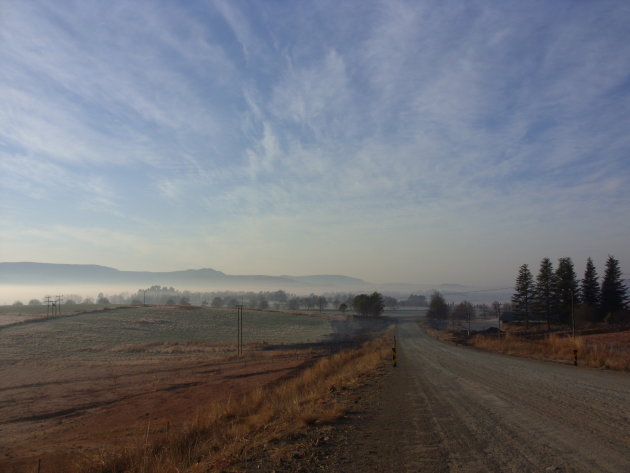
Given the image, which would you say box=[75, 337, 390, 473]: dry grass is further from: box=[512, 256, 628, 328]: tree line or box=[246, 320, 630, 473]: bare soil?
box=[512, 256, 628, 328]: tree line

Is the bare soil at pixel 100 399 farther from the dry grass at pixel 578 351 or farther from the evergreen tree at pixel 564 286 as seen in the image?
the evergreen tree at pixel 564 286

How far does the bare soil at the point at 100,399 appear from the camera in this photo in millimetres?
14320

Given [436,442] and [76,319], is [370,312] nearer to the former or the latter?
[76,319]

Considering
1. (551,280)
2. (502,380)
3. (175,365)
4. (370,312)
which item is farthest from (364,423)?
(370,312)

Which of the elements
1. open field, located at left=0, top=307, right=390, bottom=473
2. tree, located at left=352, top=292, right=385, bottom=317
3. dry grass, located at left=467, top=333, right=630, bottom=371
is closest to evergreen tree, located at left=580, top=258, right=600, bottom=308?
dry grass, located at left=467, top=333, right=630, bottom=371

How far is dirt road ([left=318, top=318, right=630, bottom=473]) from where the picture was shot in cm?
659

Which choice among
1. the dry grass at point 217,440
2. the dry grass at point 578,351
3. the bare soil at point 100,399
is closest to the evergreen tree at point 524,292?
the dry grass at point 578,351

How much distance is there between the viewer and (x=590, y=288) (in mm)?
64562

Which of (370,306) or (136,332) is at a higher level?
(370,306)

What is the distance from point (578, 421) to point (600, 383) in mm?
7388

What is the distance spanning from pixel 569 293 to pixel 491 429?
202ft

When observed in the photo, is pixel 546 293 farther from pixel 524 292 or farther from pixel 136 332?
pixel 136 332

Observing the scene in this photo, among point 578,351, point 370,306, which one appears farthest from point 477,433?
point 370,306

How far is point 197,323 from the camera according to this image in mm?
82562
